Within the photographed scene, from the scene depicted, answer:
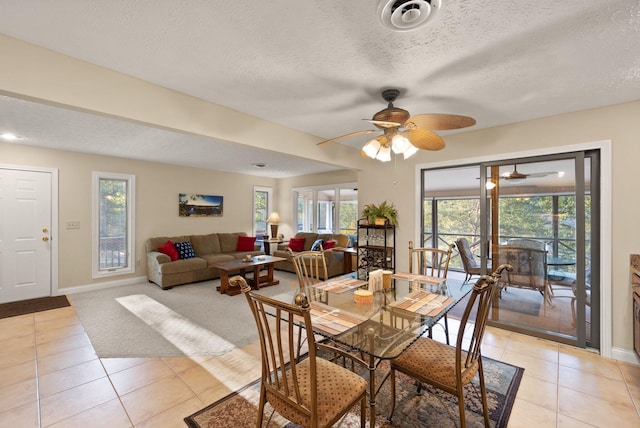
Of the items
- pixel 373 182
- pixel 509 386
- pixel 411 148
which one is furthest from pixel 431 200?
pixel 509 386

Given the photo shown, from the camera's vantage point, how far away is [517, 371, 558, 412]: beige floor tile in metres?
2.06

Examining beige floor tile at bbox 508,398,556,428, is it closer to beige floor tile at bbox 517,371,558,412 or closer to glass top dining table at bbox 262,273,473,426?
beige floor tile at bbox 517,371,558,412

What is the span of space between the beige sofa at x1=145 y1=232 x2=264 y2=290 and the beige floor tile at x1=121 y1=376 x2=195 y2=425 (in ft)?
10.1

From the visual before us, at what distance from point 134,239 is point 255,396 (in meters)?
4.76

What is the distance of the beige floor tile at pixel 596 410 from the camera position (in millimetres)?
1879

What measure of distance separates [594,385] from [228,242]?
20.9 feet

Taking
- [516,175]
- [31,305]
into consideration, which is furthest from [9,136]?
[516,175]

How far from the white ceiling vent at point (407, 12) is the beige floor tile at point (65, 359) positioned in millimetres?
3691

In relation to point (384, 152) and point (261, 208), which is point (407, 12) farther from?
point (261, 208)

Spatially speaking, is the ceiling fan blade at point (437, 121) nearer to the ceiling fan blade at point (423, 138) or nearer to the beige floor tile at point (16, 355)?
the ceiling fan blade at point (423, 138)

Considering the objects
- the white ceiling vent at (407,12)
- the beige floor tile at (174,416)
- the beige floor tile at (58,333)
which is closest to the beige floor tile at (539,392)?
the beige floor tile at (174,416)

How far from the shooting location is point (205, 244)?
629cm

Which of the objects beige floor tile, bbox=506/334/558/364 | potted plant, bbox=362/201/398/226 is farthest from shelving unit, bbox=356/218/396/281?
beige floor tile, bbox=506/334/558/364

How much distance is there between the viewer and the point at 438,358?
1785 mm
